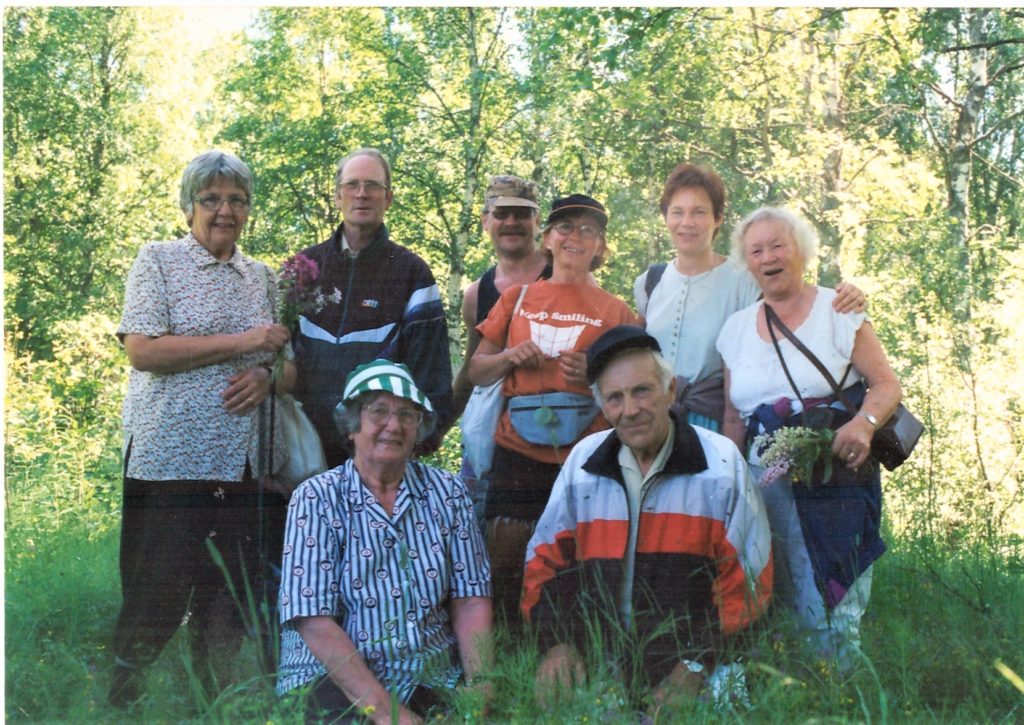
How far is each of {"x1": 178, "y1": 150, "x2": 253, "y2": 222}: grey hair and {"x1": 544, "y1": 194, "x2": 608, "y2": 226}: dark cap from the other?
0.82 metres

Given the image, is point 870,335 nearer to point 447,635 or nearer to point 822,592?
point 822,592

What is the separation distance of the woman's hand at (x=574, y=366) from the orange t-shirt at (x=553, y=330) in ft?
0.07

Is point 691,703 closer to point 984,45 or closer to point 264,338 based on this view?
point 264,338

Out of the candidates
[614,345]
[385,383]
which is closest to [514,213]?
[614,345]

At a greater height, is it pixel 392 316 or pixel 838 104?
pixel 838 104

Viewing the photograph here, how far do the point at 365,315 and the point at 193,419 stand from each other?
1.77ft

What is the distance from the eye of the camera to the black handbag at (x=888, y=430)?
2381mm

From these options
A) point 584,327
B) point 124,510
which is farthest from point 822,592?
point 124,510

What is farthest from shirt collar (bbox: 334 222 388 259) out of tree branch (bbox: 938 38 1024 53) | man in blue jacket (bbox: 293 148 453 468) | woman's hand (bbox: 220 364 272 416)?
tree branch (bbox: 938 38 1024 53)

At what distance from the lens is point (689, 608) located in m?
2.20

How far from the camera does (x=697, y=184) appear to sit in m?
2.73

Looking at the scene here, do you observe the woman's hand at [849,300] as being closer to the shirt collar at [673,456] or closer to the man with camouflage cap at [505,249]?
the shirt collar at [673,456]

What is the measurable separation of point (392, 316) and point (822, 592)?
1341 millimetres

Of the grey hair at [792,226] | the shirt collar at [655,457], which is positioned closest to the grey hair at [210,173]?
the shirt collar at [655,457]
